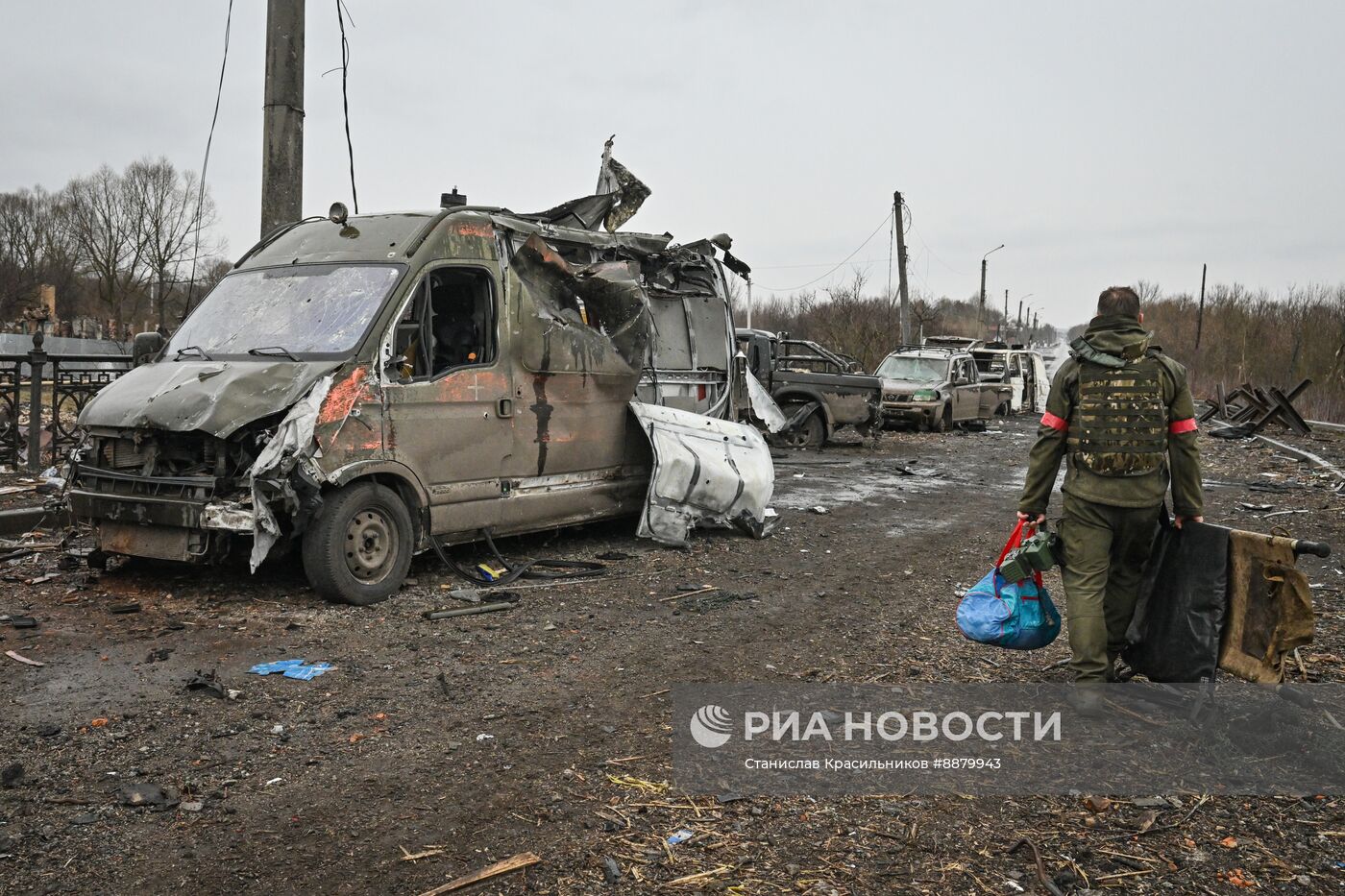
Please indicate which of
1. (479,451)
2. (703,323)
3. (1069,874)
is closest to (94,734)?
(479,451)

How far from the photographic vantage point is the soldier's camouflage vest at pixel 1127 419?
4.04 meters

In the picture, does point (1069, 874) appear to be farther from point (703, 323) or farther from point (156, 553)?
point (703, 323)

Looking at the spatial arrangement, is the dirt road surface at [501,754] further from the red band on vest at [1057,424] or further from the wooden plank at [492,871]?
the red band on vest at [1057,424]

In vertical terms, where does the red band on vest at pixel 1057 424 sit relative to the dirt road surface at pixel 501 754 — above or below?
above

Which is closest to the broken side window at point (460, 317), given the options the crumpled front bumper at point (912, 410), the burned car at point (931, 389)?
the burned car at point (931, 389)

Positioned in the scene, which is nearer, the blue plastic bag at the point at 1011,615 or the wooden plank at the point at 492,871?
the wooden plank at the point at 492,871

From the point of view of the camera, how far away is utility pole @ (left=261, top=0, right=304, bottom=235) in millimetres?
8188

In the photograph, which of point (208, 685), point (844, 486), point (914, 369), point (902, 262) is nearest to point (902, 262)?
point (902, 262)

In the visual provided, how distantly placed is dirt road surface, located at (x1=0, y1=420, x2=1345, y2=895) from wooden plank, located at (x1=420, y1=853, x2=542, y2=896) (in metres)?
0.03

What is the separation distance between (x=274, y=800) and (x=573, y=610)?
281 cm

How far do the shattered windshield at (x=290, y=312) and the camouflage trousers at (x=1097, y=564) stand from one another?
14.1ft

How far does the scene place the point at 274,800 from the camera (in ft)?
11.1

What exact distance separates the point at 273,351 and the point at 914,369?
17638 millimetres

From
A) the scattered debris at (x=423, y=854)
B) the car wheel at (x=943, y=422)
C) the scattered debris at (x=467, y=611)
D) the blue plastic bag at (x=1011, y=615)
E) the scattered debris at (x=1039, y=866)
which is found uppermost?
the car wheel at (x=943, y=422)
